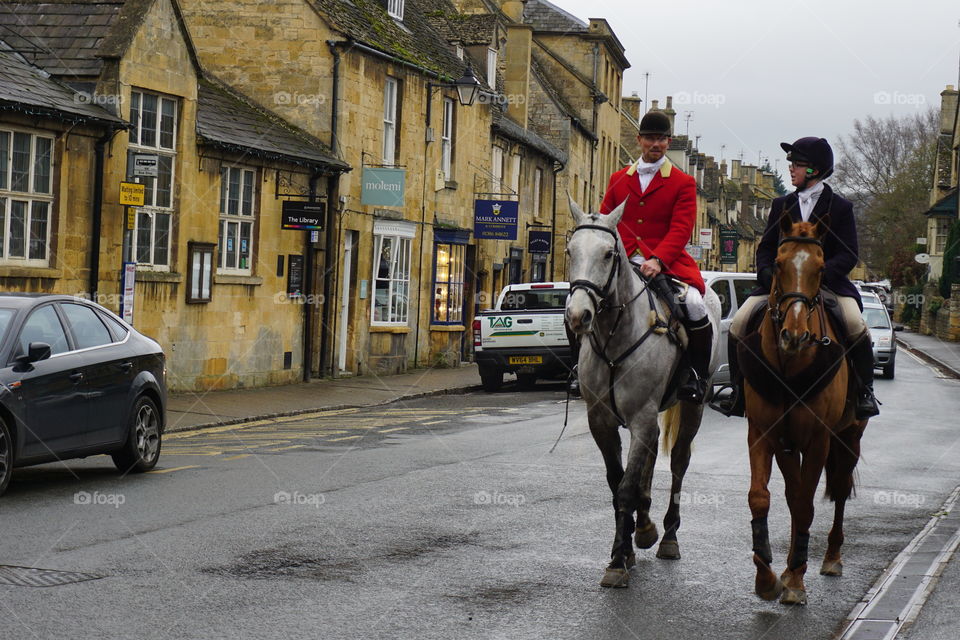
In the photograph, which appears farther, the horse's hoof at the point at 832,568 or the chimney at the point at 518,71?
the chimney at the point at 518,71

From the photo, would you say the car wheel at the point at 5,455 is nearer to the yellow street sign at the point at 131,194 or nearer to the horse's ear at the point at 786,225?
the horse's ear at the point at 786,225

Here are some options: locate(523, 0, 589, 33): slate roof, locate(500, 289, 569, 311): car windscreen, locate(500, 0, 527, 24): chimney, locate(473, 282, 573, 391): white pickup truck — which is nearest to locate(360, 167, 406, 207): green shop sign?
locate(500, 289, 569, 311): car windscreen

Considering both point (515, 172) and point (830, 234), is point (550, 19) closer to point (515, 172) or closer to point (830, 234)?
point (515, 172)

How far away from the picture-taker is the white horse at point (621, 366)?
7.34 meters

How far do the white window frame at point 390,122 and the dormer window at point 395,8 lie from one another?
12.0ft

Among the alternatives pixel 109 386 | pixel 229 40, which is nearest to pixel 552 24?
pixel 229 40

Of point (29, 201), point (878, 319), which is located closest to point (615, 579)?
point (29, 201)

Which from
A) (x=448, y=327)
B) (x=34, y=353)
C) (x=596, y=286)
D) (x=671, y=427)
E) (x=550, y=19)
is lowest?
(x=448, y=327)

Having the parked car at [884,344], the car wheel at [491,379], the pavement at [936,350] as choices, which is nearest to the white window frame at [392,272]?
the car wheel at [491,379]

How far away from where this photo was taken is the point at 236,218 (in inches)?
905

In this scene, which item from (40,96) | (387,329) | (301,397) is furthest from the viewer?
(387,329)

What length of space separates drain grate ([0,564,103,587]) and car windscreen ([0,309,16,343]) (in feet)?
11.9

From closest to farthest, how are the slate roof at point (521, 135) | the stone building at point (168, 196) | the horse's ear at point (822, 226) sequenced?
the horse's ear at point (822, 226) < the stone building at point (168, 196) < the slate roof at point (521, 135)

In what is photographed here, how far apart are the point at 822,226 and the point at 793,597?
83.9 inches
